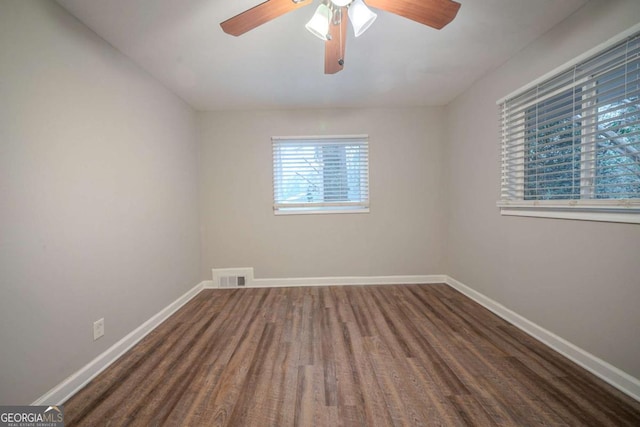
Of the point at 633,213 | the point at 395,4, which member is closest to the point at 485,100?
the point at 633,213

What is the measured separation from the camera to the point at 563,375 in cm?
139

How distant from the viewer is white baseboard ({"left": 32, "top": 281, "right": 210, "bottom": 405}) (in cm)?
125

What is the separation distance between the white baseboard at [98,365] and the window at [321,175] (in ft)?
5.49

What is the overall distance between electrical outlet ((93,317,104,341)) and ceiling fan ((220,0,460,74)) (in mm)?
2006

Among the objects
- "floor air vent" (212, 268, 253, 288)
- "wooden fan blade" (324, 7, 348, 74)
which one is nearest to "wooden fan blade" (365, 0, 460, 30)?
"wooden fan blade" (324, 7, 348, 74)

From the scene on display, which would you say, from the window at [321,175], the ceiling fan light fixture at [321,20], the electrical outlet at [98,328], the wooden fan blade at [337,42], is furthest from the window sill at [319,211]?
the ceiling fan light fixture at [321,20]

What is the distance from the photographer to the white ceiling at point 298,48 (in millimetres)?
1434

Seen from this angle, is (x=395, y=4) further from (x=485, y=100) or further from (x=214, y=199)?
(x=214, y=199)

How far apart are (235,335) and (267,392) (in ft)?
2.37

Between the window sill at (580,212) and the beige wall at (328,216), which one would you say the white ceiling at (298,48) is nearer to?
the beige wall at (328,216)

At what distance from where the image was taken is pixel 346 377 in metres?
1.41

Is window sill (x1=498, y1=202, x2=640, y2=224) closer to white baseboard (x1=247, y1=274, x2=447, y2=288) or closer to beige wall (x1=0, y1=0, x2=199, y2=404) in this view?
white baseboard (x1=247, y1=274, x2=447, y2=288)

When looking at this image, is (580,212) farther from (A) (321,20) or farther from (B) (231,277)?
(B) (231,277)

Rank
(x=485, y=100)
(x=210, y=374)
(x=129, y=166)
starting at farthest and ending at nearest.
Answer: (x=485, y=100), (x=129, y=166), (x=210, y=374)
